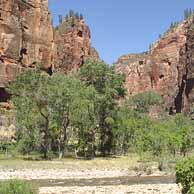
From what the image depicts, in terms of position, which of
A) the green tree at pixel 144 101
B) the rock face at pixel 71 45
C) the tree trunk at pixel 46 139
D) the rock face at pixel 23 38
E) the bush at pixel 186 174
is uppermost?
the rock face at pixel 71 45

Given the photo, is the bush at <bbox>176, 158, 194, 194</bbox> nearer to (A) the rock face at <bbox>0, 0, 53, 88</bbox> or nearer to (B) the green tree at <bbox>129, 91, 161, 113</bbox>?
(A) the rock face at <bbox>0, 0, 53, 88</bbox>

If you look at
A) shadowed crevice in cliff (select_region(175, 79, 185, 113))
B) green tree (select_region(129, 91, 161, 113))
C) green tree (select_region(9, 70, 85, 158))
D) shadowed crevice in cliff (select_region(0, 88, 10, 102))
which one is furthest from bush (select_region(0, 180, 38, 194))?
shadowed crevice in cliff (select_region(175, 79, 185, 113))

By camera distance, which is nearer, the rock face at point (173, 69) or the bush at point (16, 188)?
the bush at point (16, 188)

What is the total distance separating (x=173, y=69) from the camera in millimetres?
182625

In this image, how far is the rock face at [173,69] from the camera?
158825 millimetres

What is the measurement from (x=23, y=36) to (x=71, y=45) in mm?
67718

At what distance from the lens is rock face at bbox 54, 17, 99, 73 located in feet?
551

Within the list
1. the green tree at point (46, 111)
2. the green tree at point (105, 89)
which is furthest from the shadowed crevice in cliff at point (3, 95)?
the green tree at point (46, 111)

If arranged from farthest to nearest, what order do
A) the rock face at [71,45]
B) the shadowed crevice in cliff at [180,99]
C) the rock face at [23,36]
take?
the rock face at [71,45] → the shadowed crevice in cliff at [180,99] → the rock face at [23,36]

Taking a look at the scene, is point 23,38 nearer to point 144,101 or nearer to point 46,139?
point 46,139

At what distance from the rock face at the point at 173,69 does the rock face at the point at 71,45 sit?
27318 millimetres

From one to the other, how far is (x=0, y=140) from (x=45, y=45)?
36256mm

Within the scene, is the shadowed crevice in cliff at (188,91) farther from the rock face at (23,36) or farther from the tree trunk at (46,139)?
the tree trunk at (46,139)

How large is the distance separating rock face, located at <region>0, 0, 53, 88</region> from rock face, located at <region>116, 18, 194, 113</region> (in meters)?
62.8
